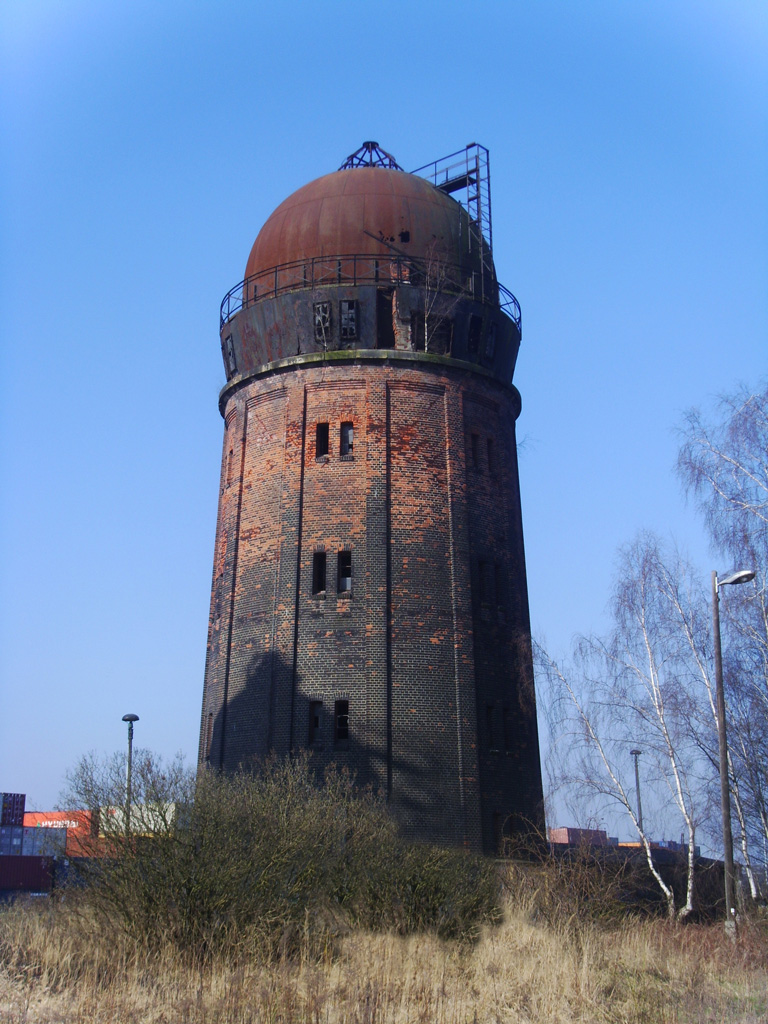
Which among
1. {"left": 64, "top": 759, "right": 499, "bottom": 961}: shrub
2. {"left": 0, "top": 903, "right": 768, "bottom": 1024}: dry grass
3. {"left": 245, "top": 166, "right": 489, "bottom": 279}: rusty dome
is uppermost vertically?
{"left": 245, "top": 166, "right": 489, "bottom": 279}: rusty dome

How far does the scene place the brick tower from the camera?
73.8 feet

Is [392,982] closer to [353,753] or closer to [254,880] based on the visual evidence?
[254,880]

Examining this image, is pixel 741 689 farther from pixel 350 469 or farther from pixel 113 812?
pixel 113 812

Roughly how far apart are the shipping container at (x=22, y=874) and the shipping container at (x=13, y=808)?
22143mm

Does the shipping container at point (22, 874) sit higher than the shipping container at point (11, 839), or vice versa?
the shipping container at point (11, 839)

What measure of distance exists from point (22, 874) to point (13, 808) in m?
23.8

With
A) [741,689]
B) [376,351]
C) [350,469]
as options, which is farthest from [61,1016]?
[376,351]

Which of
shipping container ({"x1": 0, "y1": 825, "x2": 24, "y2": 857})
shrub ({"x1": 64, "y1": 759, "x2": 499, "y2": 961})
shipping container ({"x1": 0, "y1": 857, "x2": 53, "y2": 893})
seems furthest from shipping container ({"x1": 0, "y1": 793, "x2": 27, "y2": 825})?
shrub ({"x1": 64, "y1": 759, "x2": 499, "y2": 961})

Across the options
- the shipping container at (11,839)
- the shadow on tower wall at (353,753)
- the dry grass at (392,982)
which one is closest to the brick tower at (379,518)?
the shadow on tower wall at (353,753)

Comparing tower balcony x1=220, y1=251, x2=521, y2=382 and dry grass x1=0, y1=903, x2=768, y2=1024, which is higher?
→ tower balcony x1=220, y1=251, x2=521, y2=382

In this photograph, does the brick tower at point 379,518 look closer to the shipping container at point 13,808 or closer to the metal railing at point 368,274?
the metal railing at point 368,274

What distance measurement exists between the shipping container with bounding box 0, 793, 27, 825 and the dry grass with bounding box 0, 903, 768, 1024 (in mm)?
51039

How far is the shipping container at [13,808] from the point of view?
203 ft

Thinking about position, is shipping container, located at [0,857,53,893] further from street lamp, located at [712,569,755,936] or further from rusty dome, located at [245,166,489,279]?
street lamp, located at [712,569,755,936]
